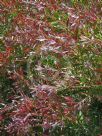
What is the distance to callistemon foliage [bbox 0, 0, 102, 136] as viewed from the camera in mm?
3270

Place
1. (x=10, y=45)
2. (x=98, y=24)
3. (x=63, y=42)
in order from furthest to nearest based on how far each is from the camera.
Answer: (x=10, y=45), (x=98, y=24), (x=63, y=42)

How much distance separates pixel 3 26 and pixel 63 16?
1.92 feet

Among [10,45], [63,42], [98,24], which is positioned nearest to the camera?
[63,42]

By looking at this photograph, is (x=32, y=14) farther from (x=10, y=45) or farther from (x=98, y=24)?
(x=98, y=24)

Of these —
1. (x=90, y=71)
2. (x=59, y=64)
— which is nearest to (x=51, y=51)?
(x=59, y=64)

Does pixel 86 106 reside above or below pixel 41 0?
below

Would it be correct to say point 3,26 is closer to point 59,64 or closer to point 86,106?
point 59,64

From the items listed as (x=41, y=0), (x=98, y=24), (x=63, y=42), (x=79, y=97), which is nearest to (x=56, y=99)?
(x=79, y=97)

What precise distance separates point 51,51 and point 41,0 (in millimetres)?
646

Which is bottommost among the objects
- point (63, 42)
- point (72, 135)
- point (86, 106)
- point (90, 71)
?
point (72, 135)

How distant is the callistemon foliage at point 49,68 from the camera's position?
3.27 meters

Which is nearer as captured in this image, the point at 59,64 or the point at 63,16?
the point at 59,64

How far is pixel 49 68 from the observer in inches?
132

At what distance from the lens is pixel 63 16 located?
3.86m
